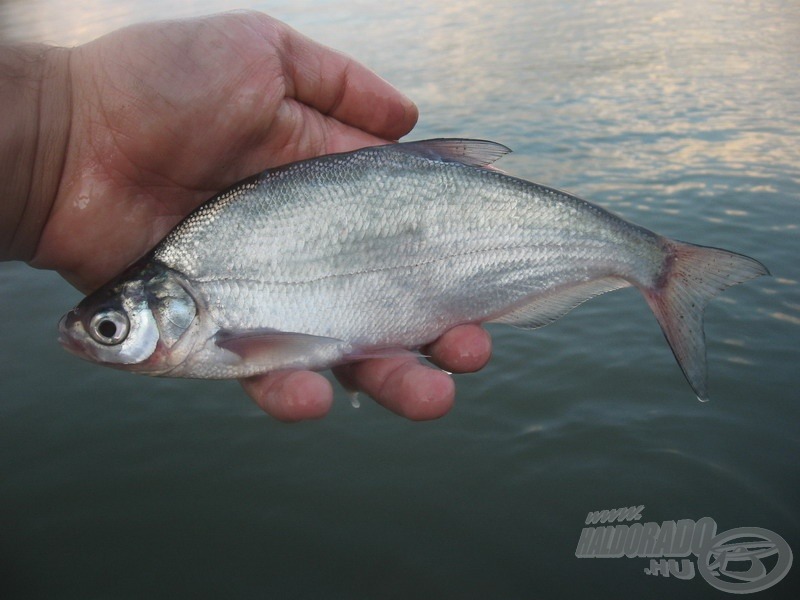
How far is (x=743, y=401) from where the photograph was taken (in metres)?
6.62

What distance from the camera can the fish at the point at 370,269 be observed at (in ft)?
10.9

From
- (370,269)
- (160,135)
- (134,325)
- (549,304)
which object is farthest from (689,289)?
(160,135)

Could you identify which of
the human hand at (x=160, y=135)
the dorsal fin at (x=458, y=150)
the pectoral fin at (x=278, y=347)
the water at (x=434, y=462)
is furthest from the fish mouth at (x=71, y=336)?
the water at (x=434, y=462)

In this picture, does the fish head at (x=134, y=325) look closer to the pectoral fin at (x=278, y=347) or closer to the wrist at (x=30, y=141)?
the pectoral fin at (x=278, y=347)

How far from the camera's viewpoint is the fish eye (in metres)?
3.23

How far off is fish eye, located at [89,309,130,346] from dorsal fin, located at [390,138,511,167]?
161cm

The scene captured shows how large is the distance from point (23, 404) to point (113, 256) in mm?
4356

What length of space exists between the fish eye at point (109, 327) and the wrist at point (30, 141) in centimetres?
116

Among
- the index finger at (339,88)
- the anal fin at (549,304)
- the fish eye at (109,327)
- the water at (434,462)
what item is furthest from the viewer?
the water at (434,462)

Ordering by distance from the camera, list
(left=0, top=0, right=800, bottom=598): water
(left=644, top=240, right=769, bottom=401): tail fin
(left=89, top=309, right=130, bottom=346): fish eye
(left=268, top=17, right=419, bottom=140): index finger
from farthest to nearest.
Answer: (left=0, top=0, right=800, bottom=598): water
(left=268, top=17, right=419, bottom=140): index finger
(left=644, top=240, right=769, bottom=401): tail fin
(left=89, top=309, right=130, bottom=346): fish eye

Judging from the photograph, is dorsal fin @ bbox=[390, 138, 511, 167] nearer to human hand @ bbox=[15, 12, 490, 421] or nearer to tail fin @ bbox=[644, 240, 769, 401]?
human hand @ bbox=[15, 12, 490, 421]

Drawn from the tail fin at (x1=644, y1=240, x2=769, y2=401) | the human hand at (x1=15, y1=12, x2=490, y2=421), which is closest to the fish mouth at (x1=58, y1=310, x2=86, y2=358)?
the human hand at (x1=15, y1=12, x2=490, y2=421)

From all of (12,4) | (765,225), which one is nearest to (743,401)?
(765,225)

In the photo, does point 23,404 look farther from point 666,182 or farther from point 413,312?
point 666,182
